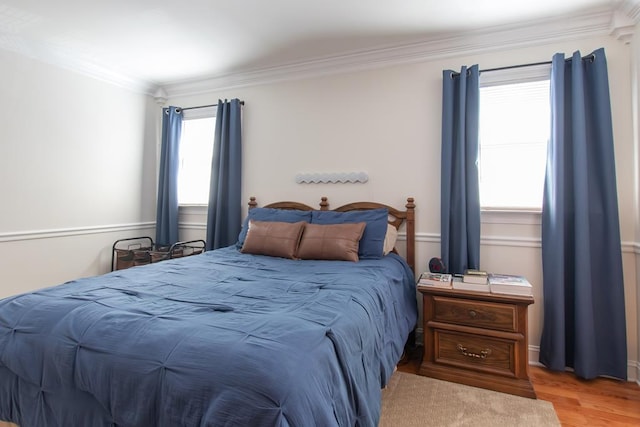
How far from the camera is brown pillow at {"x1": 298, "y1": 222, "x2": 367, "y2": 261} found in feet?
8.04

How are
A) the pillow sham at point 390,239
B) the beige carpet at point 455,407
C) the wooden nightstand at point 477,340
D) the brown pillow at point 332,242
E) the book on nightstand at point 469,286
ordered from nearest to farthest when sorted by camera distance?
the beige carpet at point 455,407, the wooden nightstand at point 477,340, the book on nightstand at point 469,286, the brown pillow at point 332,242, the pillow sham at point 390,239

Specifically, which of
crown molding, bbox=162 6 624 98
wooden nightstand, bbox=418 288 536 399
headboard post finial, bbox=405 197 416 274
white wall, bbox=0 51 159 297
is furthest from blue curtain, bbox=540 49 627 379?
white wall, bbox=0 51 159 297

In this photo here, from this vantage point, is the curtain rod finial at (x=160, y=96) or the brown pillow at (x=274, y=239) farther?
the curtain rod finial at (x=160, y=96)

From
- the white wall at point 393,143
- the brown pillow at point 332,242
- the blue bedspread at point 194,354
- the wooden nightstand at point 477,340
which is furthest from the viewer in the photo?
the brown pillow at point 332,242

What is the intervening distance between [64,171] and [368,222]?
9.03 feet

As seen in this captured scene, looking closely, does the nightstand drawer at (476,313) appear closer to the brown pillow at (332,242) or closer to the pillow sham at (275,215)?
the brown pillow at (332,242)

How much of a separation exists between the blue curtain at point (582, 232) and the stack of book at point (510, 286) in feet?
1.08

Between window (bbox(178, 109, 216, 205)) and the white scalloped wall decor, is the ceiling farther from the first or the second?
the white scalloped wall decor

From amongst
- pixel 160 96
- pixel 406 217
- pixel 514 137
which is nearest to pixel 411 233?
pixel 406 217

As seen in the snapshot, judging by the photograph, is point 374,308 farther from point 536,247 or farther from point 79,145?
point 79,145

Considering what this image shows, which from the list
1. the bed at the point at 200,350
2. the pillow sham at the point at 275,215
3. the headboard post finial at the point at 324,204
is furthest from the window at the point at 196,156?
the bed at the point at 200,350

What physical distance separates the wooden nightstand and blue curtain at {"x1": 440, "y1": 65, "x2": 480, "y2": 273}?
0.45 meters

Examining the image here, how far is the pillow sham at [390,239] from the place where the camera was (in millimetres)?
2594

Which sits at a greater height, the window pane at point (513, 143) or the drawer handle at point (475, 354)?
the window pane at point (513, 143)
